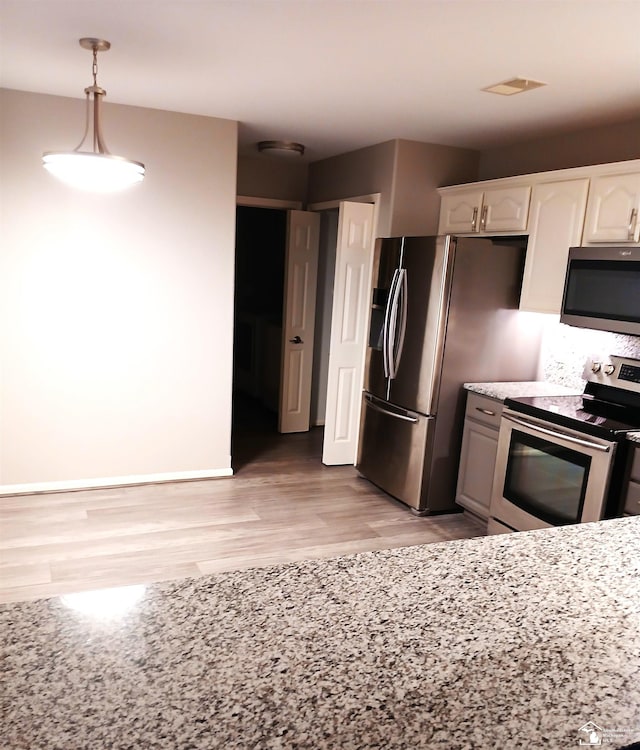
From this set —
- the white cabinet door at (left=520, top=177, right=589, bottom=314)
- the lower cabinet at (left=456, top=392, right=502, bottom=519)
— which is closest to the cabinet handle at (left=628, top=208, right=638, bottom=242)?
the white cabinet door at (left=520, top=177, right=589, bottom=314)

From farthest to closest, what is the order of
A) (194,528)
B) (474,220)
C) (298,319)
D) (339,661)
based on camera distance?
(298,319), (474,220), (194,528), (339,661)

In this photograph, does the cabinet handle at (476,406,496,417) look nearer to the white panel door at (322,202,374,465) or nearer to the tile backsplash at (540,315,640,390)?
the tile backsplash at (540,315,640,390)

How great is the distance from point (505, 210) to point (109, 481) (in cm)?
311

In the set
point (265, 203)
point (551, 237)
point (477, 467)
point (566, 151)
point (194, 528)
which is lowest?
point (194, 528)

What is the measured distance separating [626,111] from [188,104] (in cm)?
246

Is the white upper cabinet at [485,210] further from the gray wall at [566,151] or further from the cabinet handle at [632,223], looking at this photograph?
the cabinet handle at [632,223]

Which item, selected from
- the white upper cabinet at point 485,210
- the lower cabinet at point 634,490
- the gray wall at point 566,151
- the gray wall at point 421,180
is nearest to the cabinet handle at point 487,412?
the lower cabinet at point 634,490

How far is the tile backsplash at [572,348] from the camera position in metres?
3.48

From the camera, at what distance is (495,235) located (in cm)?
395

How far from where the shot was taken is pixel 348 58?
2.67 m

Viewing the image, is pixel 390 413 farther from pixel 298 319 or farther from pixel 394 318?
pixel 298 319

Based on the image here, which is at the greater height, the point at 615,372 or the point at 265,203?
the point at 265,203

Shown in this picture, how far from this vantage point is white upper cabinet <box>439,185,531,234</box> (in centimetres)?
371

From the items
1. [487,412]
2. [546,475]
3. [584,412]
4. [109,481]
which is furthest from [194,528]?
[584,412]
